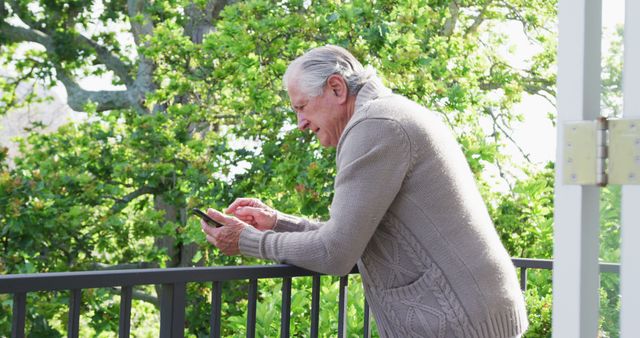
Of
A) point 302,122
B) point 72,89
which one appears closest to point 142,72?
point 72,89

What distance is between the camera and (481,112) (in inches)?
310

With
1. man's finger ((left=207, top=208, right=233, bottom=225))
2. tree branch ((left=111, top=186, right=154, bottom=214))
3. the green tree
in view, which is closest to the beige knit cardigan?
man's finger ((left=207, top=208, right=233, bottom=225))

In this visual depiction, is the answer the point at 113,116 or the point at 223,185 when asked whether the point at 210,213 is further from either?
A: the point at 113,116

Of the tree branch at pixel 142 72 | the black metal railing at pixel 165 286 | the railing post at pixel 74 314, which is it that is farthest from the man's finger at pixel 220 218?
the tree branch at pixel 142 72

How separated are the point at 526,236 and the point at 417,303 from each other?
16.2 feet

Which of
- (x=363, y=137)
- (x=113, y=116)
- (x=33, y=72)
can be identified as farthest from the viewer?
(x=33, y=72)

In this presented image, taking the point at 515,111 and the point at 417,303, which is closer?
the point at 417,303

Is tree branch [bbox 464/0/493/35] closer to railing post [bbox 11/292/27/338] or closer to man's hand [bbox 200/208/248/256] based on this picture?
man's hand [bbox 200/208/248/256]

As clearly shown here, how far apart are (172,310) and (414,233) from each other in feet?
2.11

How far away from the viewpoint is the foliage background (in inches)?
242

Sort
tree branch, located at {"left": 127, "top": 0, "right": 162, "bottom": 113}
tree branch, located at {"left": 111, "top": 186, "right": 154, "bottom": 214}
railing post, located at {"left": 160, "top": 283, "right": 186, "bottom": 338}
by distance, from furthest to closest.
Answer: tree branch, located at {"left": 127, "top": 0, "right": 162, "bottom": 113}
tree branch, located at {"left": 111, "top": 186, "right": 154, "bottom": 214}
railing post, located at {"left": 160, "top": 283, "right": 186, "bottom": 338}

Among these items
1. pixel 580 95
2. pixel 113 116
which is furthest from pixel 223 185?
pixel 580 95

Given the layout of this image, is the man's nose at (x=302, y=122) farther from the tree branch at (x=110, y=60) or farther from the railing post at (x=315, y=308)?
the tree branch at (x=110, y=60)

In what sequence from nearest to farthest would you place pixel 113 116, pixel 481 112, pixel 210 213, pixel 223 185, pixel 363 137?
pixel 363 137 → pixel 210 213 → pixel 223 185 → pixel 481 112 → pixel 113 116
